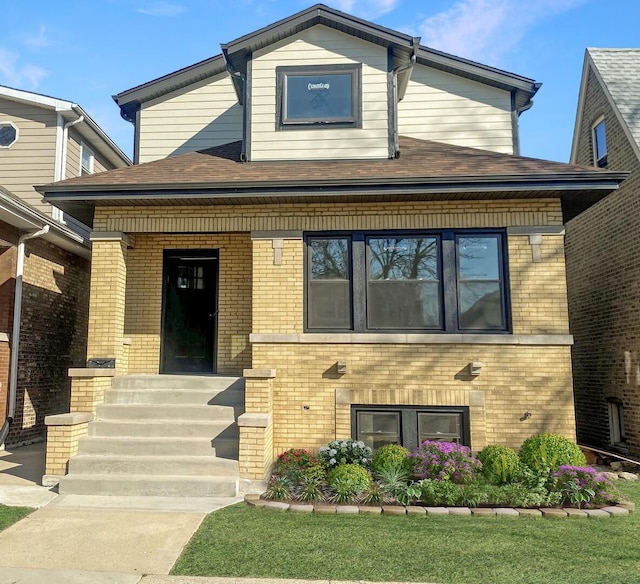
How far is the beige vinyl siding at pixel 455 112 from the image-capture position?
34.8 ft

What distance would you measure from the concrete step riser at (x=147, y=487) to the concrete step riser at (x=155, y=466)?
0.19 m

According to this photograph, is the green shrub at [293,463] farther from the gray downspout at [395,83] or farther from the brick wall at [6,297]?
the brick wall at [6,297]

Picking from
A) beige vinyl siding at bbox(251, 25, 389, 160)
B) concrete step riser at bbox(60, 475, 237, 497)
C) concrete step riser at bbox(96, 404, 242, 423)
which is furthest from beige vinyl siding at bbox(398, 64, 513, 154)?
concrete step riser at bbox(60, 475, 237, 497)

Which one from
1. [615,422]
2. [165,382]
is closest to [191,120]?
[165,382]

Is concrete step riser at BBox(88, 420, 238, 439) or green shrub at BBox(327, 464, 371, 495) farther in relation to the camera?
concrete step riser at BBox(88, 420, 238, 439)

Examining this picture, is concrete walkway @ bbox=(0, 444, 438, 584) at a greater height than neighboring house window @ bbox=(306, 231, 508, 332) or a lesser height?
lesser

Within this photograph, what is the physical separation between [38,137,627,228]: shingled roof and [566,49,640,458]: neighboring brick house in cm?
140

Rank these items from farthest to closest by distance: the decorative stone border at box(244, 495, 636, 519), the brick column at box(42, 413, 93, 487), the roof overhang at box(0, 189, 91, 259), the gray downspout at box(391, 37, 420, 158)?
the gray downspout at box(391, 37, 420, 158) → the roof overhang at box(0, 189, 91, 259) → the brick column at box(42, 413, 93, 487) → the decorative stone border at box(244, 495, 636, 519)

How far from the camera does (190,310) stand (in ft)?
30.9

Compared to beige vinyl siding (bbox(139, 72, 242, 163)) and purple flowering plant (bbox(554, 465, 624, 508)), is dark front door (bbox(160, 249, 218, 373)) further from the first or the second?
purple flowering plant (bbox(554, 465, 624, 508))

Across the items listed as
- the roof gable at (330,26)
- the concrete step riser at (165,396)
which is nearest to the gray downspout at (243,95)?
the roof gable at (330,26)

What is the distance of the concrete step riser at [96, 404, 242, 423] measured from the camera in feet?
24.2

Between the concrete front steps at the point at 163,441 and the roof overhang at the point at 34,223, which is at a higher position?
the roof overhang at the point at 34,223

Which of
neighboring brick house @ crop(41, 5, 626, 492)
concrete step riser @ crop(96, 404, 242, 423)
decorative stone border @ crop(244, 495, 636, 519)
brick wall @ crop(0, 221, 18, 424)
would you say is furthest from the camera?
brick wall @ crop(0, 221, 18, 424)
